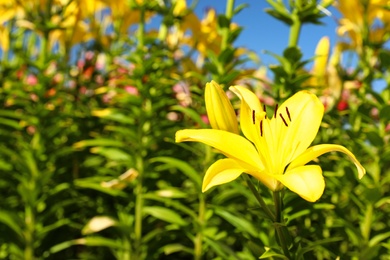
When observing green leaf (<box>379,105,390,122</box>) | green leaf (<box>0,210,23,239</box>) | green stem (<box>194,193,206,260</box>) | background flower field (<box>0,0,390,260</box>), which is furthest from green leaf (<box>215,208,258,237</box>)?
green leaf (<box>0,210,23,239</box>)

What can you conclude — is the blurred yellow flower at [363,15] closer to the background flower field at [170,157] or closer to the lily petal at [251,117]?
the background flower field at [170,157]

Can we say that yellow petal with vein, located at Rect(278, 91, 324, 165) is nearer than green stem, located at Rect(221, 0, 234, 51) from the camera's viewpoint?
Yes

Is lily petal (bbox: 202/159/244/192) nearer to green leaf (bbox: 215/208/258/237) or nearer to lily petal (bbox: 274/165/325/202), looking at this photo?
lily petal (bbox: 274/165/325/202)

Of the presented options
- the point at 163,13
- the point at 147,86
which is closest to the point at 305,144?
the point at 147,86

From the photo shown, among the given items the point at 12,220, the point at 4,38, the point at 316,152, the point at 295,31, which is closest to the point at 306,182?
the point at 316,152

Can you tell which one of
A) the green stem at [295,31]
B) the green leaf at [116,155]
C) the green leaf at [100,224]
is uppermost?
the green stem at [295,31]

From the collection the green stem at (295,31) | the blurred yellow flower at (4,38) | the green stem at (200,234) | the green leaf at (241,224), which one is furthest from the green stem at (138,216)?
the blurred yellow flower at (4,38)

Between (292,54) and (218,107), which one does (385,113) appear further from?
(218,107)
